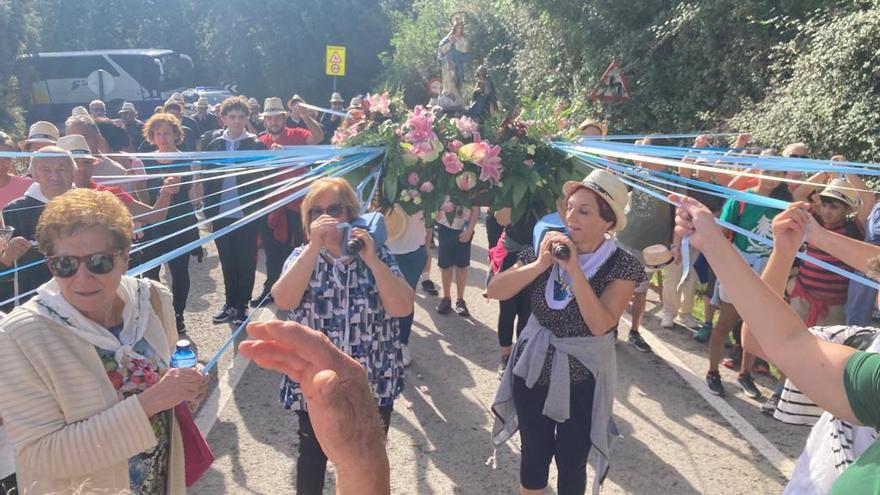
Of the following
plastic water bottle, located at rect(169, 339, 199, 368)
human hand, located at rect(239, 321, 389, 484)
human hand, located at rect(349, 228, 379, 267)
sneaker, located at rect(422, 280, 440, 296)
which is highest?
human hand, located at rect(239, 321, 389, 484)

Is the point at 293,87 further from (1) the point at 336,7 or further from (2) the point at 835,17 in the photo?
(2) the point at 835,17

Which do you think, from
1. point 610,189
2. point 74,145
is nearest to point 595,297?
point 610,189

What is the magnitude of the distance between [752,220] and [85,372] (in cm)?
517

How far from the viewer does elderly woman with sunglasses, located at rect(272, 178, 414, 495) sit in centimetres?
323

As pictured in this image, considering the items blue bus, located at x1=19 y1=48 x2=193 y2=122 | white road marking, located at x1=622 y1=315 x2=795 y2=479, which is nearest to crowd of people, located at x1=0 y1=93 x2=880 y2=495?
white road marking, located at x1=622 y1=315 x2=795 y2=479

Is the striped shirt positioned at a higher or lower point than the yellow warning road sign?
lower

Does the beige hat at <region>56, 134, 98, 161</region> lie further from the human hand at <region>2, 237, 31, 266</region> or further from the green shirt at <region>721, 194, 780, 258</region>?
the green shirt at <region>721, 194, 780, 258</region>

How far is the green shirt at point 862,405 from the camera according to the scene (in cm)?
149

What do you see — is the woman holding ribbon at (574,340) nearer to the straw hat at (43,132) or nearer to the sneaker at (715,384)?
the sneaker at (715,384)

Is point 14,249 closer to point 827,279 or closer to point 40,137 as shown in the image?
point 40,137

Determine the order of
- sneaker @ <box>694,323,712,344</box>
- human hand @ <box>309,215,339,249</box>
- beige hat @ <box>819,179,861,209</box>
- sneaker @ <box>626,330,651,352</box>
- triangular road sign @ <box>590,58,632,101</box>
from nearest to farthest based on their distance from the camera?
human hand @ <box>309,215,339,249</box>
beige hat @ <box>819,179,861,209</box>
sneaker @ <box>626,330,651,352</box>
sneaker @ <box>694,323,712,344</box>
triangular road sign @ <box>590,58,632,101</box>

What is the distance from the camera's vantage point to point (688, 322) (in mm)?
7156

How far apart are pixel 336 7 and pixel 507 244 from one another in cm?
3155

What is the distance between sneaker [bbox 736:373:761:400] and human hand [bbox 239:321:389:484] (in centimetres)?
518
